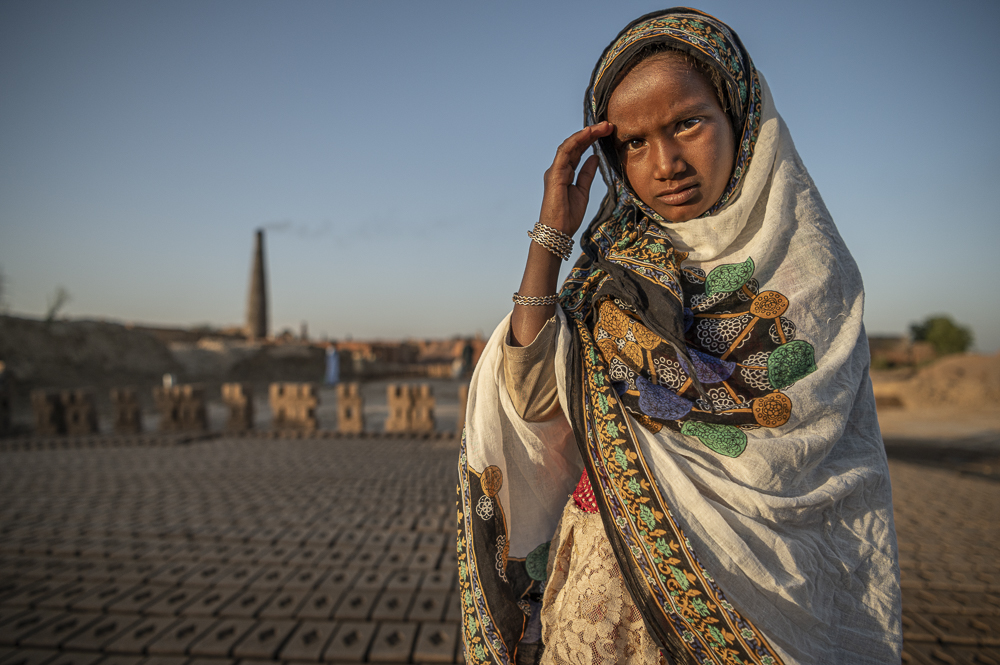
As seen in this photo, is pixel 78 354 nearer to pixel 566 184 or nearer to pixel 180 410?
pixel 180 410

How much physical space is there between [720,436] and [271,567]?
10.0 feet

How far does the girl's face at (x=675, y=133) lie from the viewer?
34.8 inches

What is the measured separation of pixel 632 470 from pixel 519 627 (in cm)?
46

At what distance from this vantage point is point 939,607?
261 centimetres

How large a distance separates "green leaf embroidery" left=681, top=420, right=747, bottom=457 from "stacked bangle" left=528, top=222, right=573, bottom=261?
391mm

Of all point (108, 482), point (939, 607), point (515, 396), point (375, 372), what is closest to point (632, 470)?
point (515, 396)

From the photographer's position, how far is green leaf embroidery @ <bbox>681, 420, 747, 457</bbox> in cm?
86

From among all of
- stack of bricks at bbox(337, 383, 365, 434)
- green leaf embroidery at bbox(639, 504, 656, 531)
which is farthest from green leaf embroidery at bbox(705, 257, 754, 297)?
stack of bricks at bbox(337, 383, 365, 434)

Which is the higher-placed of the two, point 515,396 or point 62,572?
point 515,396

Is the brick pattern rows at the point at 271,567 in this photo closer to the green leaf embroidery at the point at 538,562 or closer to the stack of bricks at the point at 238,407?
the green leaf embroidery at the point at 538,562

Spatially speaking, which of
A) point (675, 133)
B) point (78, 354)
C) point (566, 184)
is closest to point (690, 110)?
point (675, 133)

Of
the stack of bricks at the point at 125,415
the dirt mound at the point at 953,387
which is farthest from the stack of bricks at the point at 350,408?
the dirt mound at the point at 953,387

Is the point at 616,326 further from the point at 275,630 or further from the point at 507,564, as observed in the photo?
the point at 275,630

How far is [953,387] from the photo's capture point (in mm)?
14930
